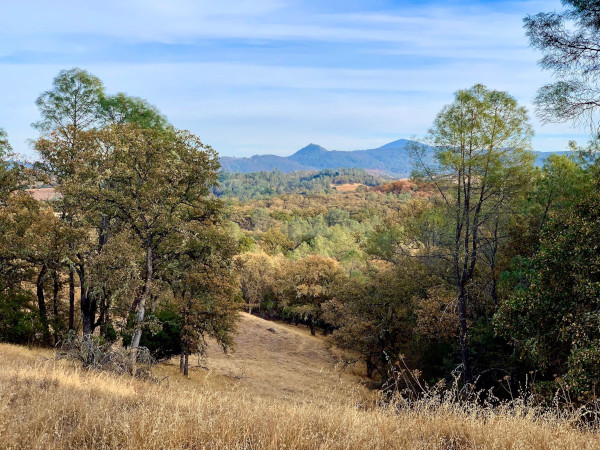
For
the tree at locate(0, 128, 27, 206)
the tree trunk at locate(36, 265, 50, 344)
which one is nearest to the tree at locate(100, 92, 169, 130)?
the tree at locate(0, 128, 27, 206)

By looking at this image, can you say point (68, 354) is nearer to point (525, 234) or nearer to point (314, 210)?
point (525, 234)

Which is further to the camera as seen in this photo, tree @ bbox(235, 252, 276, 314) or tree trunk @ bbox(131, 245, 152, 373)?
tree @ bbox(235, 252, 276, 314)

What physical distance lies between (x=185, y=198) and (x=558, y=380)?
14236 mm

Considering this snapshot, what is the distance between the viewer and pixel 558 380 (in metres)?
8.19

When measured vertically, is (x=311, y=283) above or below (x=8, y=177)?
below

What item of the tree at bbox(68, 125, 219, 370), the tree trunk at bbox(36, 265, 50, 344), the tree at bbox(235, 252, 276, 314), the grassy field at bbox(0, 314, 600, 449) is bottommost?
the tree at bbox(235, 252, 276, 314)

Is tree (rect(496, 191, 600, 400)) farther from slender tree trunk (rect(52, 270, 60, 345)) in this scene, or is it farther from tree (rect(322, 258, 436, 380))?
slender tree trunk (rect(52, 270, 60, 345))

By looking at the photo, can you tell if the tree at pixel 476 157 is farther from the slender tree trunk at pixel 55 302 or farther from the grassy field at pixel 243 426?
the slender tree trunk at pixel 55 302

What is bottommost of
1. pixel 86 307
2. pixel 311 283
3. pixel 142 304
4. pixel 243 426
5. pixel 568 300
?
pixel 311 283

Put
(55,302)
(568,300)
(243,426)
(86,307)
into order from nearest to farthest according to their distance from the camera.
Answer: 1. (243,426)
2. (568,300)
3. (86,307)
4. (55,302)

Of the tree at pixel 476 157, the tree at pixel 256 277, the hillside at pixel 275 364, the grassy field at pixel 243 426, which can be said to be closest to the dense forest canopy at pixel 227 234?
the tree at pixel 476 157

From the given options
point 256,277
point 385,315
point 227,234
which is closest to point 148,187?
point 227,234

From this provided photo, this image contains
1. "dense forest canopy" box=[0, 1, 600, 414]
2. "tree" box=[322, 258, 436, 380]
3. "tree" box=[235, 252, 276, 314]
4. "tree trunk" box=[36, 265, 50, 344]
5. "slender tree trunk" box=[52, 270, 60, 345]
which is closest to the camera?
"dense forest canopy" box=[0, 1, 600, 414]

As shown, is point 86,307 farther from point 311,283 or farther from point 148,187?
point 311,283
